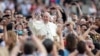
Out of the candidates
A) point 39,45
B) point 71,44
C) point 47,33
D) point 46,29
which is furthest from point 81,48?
point 46,29

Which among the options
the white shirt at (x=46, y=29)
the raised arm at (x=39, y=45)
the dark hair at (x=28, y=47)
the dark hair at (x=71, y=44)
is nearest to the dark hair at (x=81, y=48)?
the dark hair at (x=71, y=44)

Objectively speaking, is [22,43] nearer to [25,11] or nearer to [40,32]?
[40,32]

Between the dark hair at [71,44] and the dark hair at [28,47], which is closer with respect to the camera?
the dark hair at [28,47]

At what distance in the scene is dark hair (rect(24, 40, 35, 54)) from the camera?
5.94m

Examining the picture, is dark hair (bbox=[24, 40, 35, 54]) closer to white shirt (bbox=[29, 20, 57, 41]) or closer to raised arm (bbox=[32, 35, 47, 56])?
raised arm (bbox=[32, 35, 47, 56])

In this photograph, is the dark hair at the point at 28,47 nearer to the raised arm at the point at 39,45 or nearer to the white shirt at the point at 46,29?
the raised arm at the point at 39,45

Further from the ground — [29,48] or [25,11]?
[29,48]

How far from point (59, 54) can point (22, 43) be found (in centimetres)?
148

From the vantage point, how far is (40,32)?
398 inches

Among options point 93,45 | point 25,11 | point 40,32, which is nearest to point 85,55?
point 93,45

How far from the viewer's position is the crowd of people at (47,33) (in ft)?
21.0

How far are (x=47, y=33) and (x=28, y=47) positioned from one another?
4.03m

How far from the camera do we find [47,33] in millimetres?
9977

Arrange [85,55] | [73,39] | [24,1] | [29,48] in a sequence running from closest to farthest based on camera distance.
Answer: [29,48] < [85,55] < [73,39] < [24,1]
